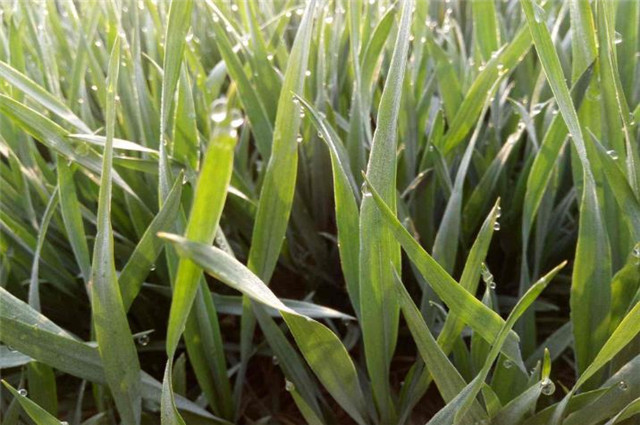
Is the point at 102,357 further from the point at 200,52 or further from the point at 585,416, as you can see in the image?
the point at 200,52

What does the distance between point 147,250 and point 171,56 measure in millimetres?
164

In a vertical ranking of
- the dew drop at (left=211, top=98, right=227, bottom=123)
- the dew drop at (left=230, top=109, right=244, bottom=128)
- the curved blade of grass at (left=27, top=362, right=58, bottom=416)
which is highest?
the dew drop at (left=211, top=98, right=227, bottom=123)

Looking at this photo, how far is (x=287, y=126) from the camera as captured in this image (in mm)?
594

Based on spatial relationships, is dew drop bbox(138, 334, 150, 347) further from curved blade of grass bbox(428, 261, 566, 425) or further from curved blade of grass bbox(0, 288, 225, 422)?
curved blade of grass bbox(428, 261, 566, 425)

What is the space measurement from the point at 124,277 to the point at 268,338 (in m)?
0.14

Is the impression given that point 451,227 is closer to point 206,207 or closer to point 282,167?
point 282,167

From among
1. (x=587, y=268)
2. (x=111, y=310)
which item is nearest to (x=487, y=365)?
(x=587, y=268)

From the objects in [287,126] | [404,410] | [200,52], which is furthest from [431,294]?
[200,52]

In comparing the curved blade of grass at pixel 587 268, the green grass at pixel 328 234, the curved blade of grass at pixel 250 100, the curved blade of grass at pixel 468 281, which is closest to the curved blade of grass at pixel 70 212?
the green grass at pixel 328 234

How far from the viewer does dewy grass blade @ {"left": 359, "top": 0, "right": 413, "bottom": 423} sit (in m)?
0.54

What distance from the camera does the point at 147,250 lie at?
60 cm

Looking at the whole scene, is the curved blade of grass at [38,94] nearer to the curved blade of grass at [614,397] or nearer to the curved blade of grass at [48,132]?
the curved blade of grass at [48,132]

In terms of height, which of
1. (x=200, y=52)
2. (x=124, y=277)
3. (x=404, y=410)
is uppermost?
(x=200, y=52)

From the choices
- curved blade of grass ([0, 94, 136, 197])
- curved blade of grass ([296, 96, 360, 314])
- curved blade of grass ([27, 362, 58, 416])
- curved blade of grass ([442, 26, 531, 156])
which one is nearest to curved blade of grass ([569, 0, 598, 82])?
curved blade of grass ([442, 26, 531, 156])
